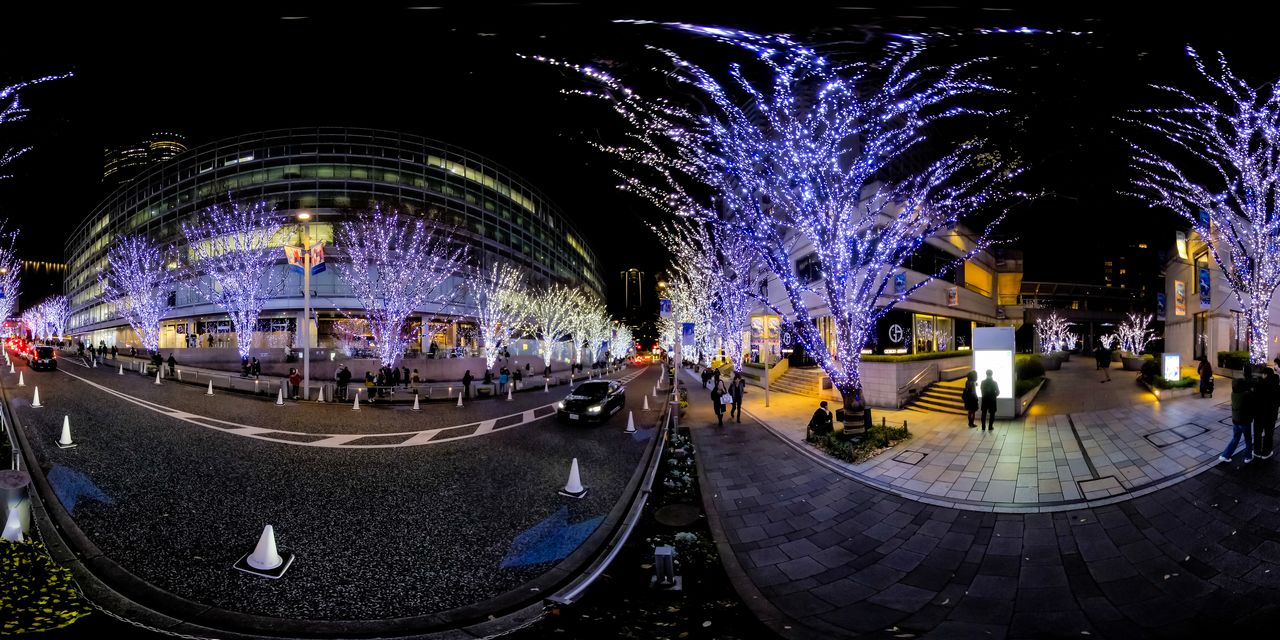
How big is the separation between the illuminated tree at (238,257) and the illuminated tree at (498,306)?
657 inches

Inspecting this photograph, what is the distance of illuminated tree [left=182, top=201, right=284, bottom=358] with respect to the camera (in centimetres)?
3431

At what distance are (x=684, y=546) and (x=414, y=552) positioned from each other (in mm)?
3727

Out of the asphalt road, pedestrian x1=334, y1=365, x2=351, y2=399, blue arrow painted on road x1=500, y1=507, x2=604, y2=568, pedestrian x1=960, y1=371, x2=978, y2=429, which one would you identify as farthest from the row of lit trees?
pedestrian x1=960, y1=371, x2=978, y2=429

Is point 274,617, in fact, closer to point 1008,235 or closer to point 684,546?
point 684,546

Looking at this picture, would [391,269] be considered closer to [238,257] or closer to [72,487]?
[238,257]

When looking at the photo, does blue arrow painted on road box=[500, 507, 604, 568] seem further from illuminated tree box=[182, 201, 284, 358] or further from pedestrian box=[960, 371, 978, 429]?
illuminated tree box=[182, 201, 284, 358]

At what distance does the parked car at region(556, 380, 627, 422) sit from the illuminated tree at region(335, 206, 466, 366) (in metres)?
17.5

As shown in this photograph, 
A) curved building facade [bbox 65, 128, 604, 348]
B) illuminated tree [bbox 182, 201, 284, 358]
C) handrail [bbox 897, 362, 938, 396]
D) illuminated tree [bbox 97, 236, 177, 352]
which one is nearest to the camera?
handrail [bbox 897, 362, 938, 396]

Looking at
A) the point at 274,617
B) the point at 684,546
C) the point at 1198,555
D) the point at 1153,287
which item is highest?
the point at 1153,287

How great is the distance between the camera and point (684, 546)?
6.66 metres

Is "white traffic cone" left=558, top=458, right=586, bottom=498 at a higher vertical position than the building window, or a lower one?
lower

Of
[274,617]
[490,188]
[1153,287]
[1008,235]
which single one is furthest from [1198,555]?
[1153,287]

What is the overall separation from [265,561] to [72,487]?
208 inches

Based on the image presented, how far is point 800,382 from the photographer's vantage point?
23609mm
